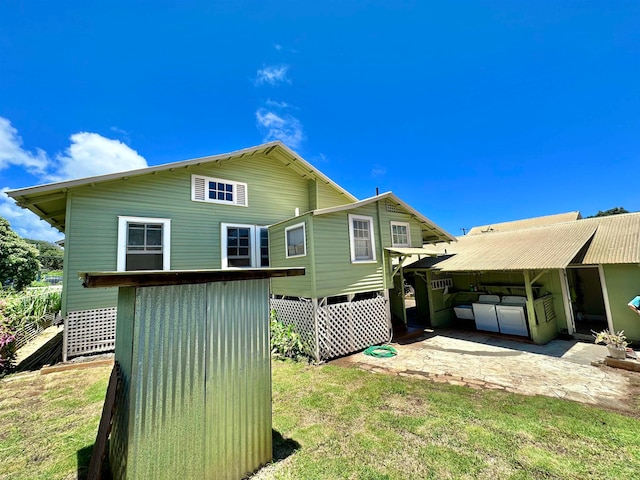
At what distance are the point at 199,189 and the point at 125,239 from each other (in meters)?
3.03

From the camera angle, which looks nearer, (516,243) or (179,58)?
(516,243)

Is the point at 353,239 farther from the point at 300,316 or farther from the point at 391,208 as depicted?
the point at 300,316

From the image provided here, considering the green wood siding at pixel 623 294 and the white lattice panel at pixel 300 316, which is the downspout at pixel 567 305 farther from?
the white lattice panel at pixel 300 316

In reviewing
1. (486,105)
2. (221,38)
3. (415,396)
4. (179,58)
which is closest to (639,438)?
(415,396)

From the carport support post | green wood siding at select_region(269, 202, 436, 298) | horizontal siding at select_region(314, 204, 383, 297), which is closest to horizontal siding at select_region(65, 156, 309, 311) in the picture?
green wood siding at select_region(269, 202, 436, 298)

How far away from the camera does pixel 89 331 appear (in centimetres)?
791

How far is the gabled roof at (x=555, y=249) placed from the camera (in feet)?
27.3

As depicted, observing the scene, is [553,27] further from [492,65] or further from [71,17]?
[71,17]

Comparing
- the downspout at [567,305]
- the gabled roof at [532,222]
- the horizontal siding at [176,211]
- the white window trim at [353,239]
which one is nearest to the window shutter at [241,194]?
the horizontal siding at [176,211]

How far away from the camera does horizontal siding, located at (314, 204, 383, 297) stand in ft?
26.4

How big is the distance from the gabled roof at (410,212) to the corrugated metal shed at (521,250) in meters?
1.07

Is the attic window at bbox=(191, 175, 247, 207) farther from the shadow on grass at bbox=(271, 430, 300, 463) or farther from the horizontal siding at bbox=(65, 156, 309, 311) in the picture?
the shadow on grass at bbox=(271, 430, 300, 463)

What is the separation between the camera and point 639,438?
3.59 metres

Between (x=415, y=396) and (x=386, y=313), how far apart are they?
440 centimetres
